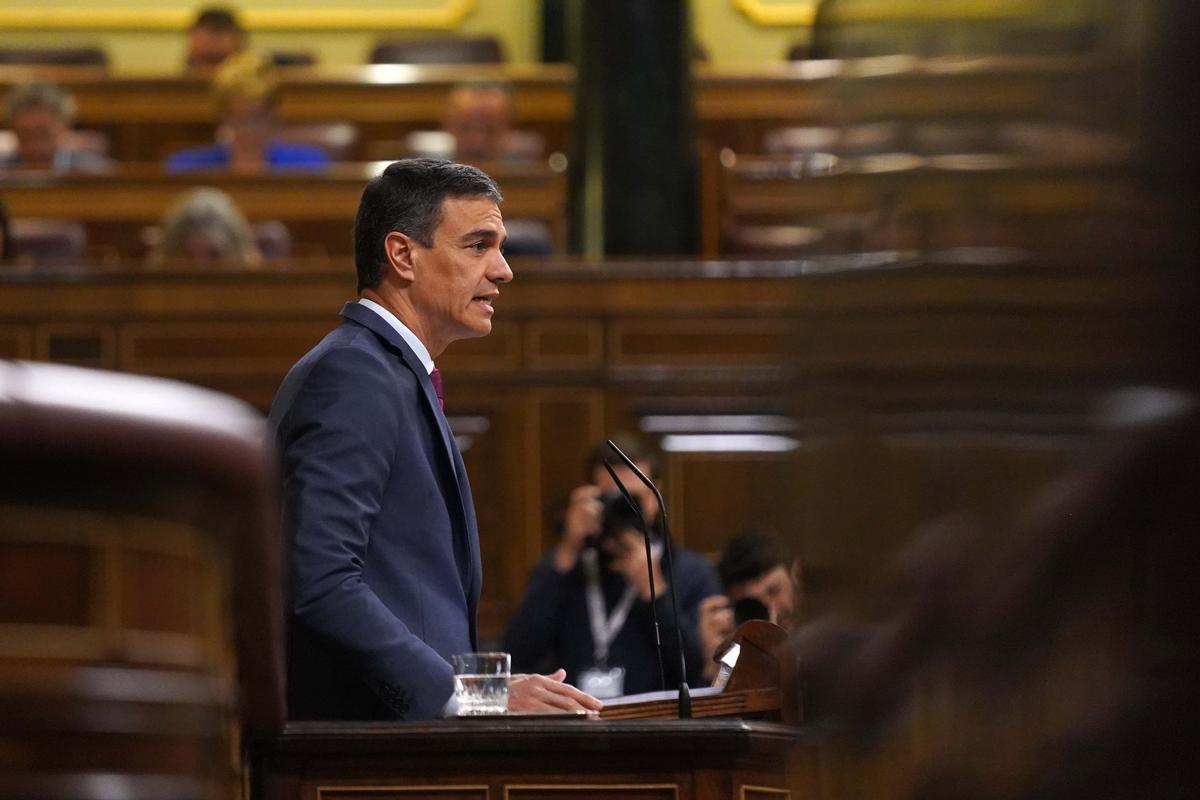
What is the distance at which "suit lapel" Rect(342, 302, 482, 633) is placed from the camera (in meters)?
2.69

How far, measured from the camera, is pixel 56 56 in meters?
10.4

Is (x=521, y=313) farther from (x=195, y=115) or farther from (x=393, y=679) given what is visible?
(x=393, y=679)

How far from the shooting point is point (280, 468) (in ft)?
8.46

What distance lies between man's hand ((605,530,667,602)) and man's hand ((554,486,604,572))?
70 mm

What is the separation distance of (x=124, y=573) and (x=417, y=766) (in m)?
1.77

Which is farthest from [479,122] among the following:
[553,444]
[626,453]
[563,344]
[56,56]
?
[56,56]

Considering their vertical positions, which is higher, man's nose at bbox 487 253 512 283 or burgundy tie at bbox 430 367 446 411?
man's nose at bbox 487 253 512 283

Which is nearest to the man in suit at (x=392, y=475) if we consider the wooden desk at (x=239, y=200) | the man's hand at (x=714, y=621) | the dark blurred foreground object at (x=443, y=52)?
the man's hand at (x=714, y=621)

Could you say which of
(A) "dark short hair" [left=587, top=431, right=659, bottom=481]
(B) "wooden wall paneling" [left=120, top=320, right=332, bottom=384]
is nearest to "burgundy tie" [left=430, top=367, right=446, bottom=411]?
(A) "dark short hair" [left=587, top=431, right=659, bottom=481]

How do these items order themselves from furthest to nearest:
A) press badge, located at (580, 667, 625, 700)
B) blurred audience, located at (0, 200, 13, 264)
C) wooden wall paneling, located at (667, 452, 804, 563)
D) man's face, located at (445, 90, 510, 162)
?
man's face, located at (445, 90, 510, 162)
blurred audience, located at (0, 200, 13, 264)
wooden wall paneling, located at (667, 452, 804, 563)
press badge, located at (580, 667, 625, 700)

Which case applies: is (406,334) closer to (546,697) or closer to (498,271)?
(498,271)

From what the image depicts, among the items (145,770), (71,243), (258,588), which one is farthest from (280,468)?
(71,243)

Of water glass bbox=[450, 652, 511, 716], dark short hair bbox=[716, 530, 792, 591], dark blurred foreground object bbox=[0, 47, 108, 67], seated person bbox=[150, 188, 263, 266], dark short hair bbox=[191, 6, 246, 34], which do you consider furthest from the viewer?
dark blurred foreground object bbox=[0, 47, 108, 67]

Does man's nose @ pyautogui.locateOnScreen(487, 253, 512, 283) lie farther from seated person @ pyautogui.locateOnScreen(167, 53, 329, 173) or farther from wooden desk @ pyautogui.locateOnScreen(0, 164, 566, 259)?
seated person @ pyautogui.locateOnScreen(167, 53, 329, 173)
